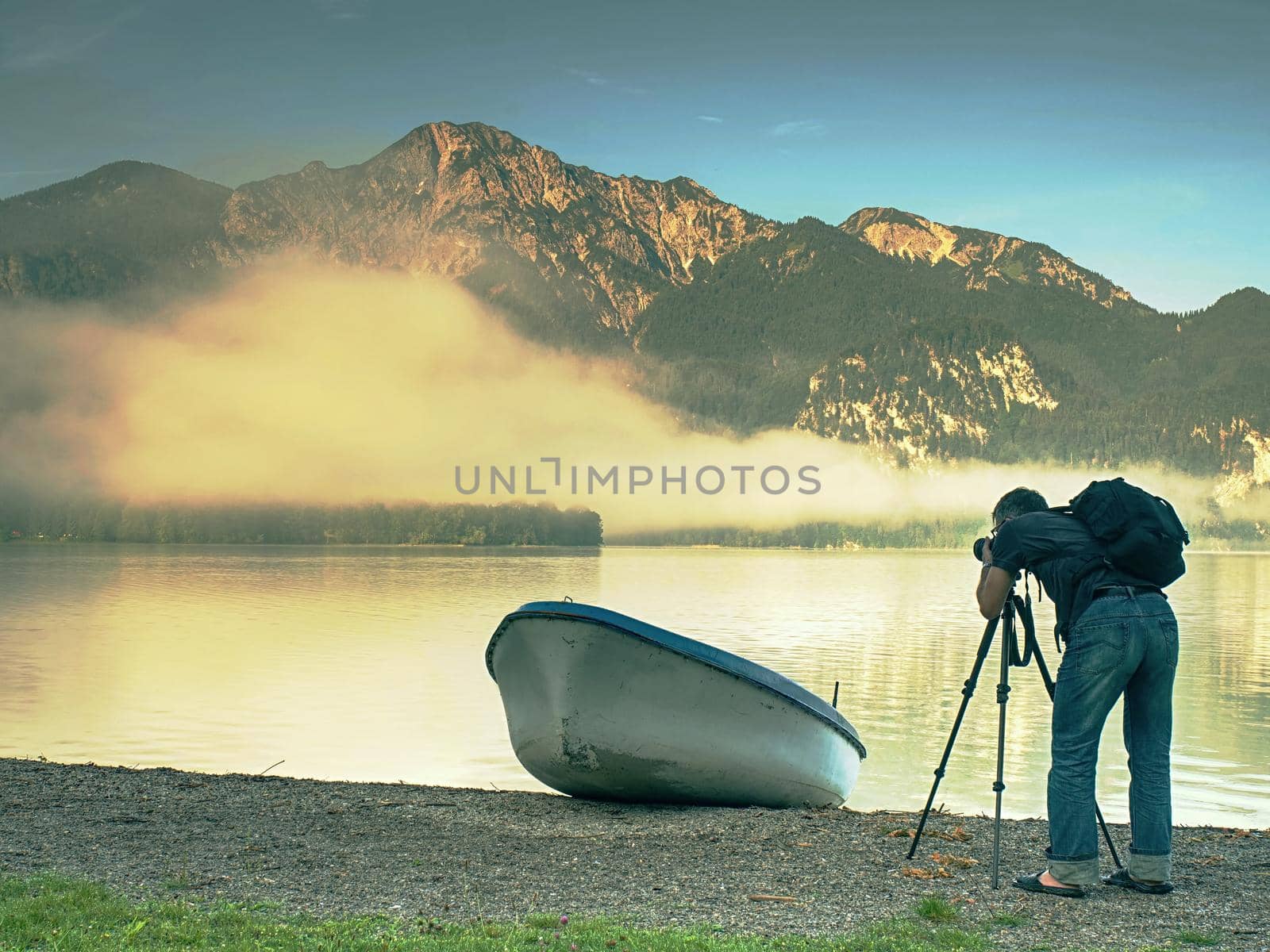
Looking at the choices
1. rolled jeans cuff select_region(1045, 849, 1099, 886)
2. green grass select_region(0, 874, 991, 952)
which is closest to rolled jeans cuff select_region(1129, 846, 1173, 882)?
rolled jeans cuff select_region(1045, 849, 1099, 886)

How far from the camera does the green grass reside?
7336 mm

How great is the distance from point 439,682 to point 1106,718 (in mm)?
30672

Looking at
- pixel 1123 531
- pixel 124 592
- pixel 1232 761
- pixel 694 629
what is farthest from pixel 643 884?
pixel 124 592

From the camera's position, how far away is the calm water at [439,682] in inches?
918

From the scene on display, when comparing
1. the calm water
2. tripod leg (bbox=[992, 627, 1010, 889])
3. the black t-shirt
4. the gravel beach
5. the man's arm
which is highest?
the black t-shirt

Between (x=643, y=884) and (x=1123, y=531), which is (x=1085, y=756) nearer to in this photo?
(x=1123, y=531)

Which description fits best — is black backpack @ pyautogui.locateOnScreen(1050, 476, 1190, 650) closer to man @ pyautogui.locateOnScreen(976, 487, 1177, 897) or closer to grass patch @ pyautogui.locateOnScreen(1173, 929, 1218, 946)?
man @ pyautogui.locateOnScreen(976, 487, 1177, 897)

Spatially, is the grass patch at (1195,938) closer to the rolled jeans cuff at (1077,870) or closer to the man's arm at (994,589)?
the rolled jeans cuff at (1077,870)

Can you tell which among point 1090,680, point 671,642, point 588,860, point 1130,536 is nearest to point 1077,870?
point 1090,680

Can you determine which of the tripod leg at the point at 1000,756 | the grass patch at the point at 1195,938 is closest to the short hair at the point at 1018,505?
the tripod leg at the point at 1000,756

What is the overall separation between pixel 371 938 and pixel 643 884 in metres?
2.56

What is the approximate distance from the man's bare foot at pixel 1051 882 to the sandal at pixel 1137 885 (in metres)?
0.55

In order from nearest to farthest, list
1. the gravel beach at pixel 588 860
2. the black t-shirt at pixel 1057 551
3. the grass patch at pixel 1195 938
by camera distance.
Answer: the grass patch at pixel 1195 938, the gravel beach at pixel 588 860, the black t-shirt at pixel 1057 551

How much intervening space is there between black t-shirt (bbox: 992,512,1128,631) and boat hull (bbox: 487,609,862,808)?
16.6 feet
